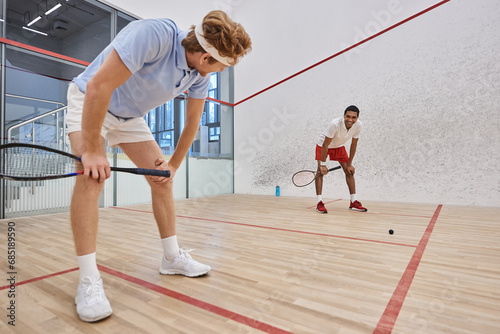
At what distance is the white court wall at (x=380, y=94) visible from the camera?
2.90 meters

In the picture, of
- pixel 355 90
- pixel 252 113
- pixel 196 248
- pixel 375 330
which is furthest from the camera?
pixel 252 113

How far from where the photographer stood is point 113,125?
2.68 ft

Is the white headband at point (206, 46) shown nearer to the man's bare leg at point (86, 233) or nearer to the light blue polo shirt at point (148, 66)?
the light blue polo shirt at point (148, 66)

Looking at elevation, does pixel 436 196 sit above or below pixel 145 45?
below

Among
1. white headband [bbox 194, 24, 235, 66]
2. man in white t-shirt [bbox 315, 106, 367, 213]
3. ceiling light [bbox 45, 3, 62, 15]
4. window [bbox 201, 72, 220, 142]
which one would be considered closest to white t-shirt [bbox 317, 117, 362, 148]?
man in white t-shirt [bbox 315, 106, 367, 213]

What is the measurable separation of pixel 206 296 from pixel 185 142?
0.46m

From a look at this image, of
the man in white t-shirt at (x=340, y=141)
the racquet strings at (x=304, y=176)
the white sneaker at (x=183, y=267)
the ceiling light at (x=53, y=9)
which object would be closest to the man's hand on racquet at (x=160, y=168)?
the white sneaker at (x=183, y=267)

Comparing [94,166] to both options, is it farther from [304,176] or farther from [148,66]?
[304,176]

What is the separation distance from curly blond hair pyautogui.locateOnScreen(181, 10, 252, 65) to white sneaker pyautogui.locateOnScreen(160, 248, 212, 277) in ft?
2.05

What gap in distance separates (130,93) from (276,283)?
2.24 ft

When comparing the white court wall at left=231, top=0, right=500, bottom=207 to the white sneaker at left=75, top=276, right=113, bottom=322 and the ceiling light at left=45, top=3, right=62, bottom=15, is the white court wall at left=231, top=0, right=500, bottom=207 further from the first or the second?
the white sneaker at left=75, top=276, right=113, bottom=322

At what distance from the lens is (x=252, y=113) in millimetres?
4594

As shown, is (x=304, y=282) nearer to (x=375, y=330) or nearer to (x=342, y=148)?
(x=375, y=330)

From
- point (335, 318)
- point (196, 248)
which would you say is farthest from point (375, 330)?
point (196, 248)
